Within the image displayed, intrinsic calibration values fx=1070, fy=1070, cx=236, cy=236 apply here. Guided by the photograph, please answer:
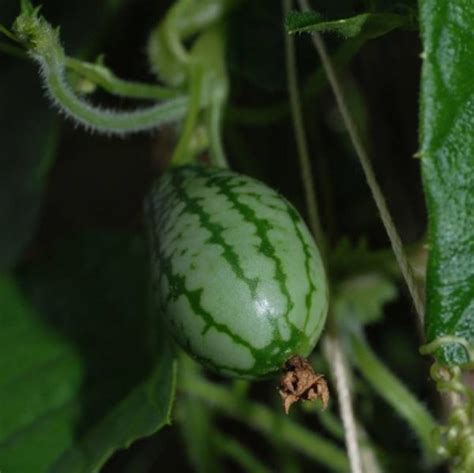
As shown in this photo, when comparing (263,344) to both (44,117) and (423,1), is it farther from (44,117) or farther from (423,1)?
(44,117)

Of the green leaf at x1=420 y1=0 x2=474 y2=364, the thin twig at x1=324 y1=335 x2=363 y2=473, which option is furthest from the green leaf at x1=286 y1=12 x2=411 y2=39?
the thin twig at x1=324 y1=335 x2=363 y2=473

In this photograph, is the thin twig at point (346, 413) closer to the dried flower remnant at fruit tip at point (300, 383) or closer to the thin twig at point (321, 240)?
the thin twig at point (321, 240)

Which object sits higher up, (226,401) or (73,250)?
(73,250)

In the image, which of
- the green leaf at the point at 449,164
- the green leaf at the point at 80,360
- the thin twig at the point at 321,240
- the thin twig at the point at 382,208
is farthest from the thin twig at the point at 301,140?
the green leaf at the point at 449,164

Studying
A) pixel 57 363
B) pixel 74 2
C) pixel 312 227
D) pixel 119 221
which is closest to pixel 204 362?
pixel 312 227

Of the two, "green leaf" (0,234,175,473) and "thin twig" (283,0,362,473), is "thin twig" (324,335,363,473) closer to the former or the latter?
"thin twig" (283,0,362,473)

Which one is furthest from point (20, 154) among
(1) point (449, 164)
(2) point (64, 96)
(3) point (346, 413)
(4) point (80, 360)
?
(1) point (449, 164)
